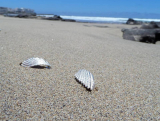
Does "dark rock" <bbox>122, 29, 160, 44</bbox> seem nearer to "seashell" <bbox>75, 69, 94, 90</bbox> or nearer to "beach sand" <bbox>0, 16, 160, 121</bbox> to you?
"beach sand" <bbox>0, 16, 160, 121</bbox>

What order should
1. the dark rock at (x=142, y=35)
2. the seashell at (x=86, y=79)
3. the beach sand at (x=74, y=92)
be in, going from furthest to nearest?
the dark rock at (x=142, y=35), the seashell at (x=86, y=79), the beach sand at (x=74, y=92)

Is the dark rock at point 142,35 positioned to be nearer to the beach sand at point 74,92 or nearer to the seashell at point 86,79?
the beach sand at point 74,92

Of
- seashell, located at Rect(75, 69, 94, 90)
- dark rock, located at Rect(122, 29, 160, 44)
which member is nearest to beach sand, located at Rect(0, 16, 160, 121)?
seashell, located at Rect(75, 69, 94, 90)

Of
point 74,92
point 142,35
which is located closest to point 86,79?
point 74,92

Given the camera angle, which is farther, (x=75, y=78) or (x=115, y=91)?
(x=75, y=78)

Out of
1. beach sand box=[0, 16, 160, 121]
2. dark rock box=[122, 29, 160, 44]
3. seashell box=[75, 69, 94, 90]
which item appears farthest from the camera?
dark rock box=[122, 29, 160, 44]

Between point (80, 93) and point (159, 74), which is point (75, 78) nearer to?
point (80, 93)

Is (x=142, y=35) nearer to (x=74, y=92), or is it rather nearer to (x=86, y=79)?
(x=86, y=79)

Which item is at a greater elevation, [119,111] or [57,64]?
[57,64]

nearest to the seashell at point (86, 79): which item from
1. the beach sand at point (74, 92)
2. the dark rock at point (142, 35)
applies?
the beach sand at point (74, 92)

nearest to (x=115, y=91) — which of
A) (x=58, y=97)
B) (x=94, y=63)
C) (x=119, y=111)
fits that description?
(x=119, y=111)

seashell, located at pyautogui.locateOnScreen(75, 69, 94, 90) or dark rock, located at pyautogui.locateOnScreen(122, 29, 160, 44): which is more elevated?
dark rock, located at pyautogui.locateOnScreen(122, 29, 160, 44)
